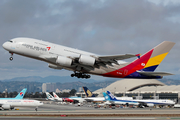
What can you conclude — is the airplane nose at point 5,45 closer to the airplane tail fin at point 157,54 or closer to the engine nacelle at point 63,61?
the engine nacelle at point 63,61

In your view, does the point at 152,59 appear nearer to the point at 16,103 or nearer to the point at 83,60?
the point at 83,60

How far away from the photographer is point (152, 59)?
174 feet

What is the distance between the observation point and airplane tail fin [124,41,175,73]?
168 ft

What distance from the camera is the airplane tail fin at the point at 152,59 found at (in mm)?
51188

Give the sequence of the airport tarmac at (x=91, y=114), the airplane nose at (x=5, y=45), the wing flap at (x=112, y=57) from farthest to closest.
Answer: the airport tarmac at (x=91, y=114) → the airplane nose at (x=5, y=45) → the wing flap at (x=112, y=57)

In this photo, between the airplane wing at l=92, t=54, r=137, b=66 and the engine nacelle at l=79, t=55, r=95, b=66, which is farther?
the engine nacelle at l=79, t=55, r=95, b=66

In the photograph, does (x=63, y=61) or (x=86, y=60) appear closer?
(x=63, y=61)

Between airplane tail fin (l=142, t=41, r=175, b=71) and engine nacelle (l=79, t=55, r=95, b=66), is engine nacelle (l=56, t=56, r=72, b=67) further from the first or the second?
airplane tail fin (l=142, t=41, r=175, b=71)

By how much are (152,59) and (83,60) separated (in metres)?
17.3

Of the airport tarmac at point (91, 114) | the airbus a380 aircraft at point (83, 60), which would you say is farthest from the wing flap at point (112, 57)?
the airport tarmac at point (91, 114)

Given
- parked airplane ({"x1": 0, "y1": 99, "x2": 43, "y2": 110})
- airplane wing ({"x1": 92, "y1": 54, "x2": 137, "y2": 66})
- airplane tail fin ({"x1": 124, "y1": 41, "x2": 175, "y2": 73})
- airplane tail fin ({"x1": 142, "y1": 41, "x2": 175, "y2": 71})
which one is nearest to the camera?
airplane wing ({"x1": 92, "y1": 54, "x2": 137, "y2": 66})

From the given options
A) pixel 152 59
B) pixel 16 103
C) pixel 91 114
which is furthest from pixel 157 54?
pixel 16 103

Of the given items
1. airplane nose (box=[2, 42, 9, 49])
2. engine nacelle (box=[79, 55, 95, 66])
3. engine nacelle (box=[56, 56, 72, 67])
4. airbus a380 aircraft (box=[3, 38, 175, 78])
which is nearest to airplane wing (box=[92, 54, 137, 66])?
airbus a380 aircraft (box=[3, 38, 175, 78])

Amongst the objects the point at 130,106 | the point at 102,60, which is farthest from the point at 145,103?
the point at 102,60
